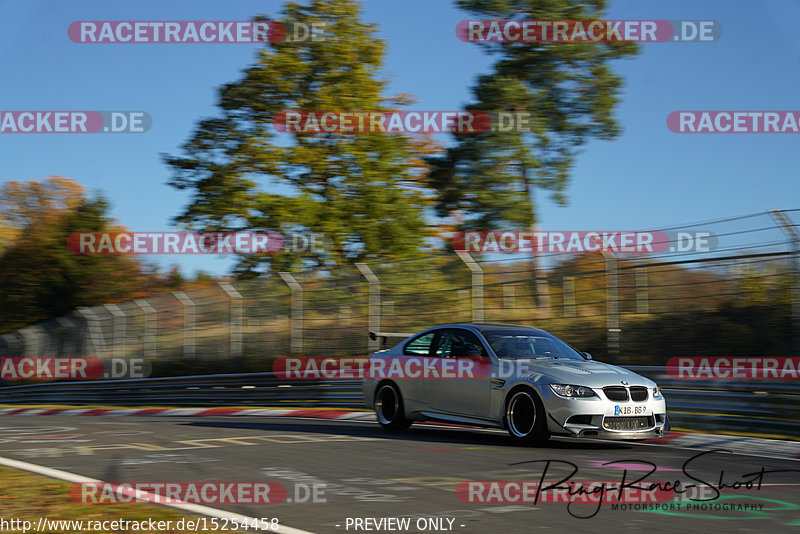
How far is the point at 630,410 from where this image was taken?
9.81 m

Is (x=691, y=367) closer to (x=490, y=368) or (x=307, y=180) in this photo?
(x=490, y=368)

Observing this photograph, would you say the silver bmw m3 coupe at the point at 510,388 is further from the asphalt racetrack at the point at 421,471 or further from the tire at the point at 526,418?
the asphalt racetrack at the point at 421,471

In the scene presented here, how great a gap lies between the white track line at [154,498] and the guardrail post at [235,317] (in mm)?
11558

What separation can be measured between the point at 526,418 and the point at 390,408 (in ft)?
8.69

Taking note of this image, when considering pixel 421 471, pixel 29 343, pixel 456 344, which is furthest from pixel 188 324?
pixel 421 471

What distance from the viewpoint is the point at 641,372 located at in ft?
41.3

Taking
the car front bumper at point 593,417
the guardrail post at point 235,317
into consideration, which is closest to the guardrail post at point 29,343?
the guardrail post at point 235,317

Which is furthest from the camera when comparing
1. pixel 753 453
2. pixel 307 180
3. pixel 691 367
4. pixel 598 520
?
pixel 307 180

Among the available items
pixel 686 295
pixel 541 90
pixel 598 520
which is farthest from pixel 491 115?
pixel 598 520

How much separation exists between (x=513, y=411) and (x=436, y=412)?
4.43 ft

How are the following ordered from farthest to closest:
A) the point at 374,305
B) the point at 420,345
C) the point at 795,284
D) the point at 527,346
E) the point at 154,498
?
the point at 374,305 → the point at 420,345 → the point at 795,284 → the point at 527,346 → the point at 154,498

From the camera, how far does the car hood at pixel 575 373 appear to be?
987 cm

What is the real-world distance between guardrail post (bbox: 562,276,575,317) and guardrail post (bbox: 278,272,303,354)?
638cm

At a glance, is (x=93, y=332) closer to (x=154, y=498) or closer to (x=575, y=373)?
(x=575, y=373)
